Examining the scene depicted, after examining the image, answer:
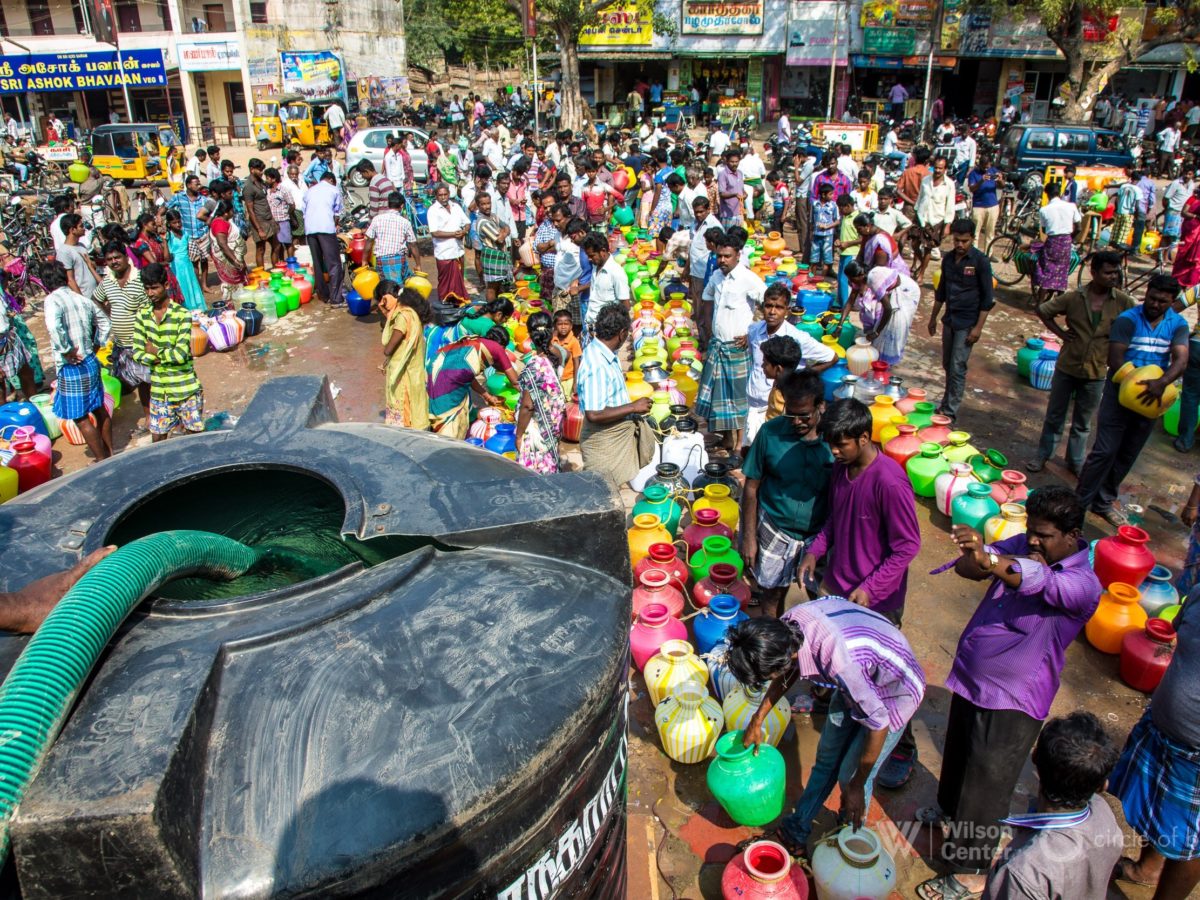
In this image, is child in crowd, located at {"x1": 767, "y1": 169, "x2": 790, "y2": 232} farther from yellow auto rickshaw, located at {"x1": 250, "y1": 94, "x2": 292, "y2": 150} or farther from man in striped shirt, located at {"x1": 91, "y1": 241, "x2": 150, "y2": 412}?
yellow auto rickshaw, located at {"x1": 250, "y1": 94, "x2": 292, "y2": 150}

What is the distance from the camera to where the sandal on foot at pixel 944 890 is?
3352mm

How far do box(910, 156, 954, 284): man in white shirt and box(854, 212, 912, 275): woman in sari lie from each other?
351cm

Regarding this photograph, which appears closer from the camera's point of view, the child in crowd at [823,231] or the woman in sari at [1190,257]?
the woman in sari at [1190,257]

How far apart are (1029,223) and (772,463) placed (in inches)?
425

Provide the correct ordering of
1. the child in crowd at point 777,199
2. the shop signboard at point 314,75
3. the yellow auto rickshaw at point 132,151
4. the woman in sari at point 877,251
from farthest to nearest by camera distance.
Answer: the shop signboard at point 314,75
the yellow auto rickshaw at point 132,151
the child in crowd at point 777,199
the woman in sari at point 877,251

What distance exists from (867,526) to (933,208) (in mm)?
9152

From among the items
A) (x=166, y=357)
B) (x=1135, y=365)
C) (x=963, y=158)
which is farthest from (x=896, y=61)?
(x=166, y=357)

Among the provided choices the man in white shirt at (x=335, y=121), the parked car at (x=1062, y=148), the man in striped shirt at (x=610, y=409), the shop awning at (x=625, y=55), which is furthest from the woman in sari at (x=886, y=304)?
the shop awning at (x=625, y=55)

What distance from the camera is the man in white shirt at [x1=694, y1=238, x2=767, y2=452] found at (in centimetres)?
629

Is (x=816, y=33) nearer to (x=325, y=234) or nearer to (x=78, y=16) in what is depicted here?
(x=325, y=234)

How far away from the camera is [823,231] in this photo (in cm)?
1139

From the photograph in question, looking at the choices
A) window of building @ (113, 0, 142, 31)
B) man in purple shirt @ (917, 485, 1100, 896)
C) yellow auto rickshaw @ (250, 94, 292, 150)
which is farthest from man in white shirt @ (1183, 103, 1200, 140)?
window of building @ (113, 0, 142, 31)

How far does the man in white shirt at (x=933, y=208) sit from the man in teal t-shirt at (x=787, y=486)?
26.0ft

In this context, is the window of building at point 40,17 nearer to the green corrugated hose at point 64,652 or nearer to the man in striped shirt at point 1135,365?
the man in striped shirt at point 1135,365
